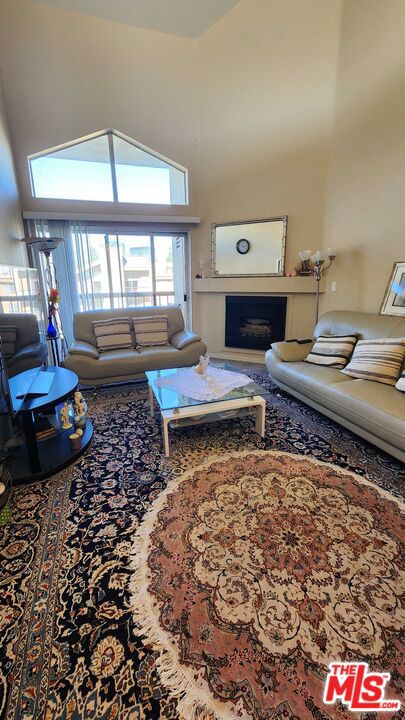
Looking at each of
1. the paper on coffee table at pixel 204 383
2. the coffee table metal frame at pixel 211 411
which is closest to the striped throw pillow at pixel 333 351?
the paper on coffee table at pixel 204 383

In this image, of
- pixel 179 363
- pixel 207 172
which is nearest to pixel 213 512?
pixel 179 363

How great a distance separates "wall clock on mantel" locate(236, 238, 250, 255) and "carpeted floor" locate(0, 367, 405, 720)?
9.59ft

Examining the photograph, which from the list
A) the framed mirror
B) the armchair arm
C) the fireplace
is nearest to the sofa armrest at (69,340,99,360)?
the armchair arm

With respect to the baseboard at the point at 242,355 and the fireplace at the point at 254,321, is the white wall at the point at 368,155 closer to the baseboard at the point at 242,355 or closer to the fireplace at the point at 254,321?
the fireplace at the point at 254,321

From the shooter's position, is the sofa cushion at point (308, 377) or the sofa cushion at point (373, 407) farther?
the sofa cushion at point (308, 377)

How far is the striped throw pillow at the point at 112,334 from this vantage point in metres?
3.78

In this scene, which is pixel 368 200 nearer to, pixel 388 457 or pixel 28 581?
pixel 388 457

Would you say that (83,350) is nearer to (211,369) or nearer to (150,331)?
(150,331)

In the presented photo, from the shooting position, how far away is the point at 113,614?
1.22 m

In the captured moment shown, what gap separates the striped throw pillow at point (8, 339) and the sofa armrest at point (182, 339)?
1933mm

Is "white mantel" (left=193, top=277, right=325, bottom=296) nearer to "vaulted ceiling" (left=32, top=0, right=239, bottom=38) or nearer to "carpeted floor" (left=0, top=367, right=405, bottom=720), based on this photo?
"carpeted floor" (left=0, top=367, right=405, bottom=720)

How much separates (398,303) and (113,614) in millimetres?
3405

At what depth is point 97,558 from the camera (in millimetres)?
1473

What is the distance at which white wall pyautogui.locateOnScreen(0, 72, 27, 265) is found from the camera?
337cm
